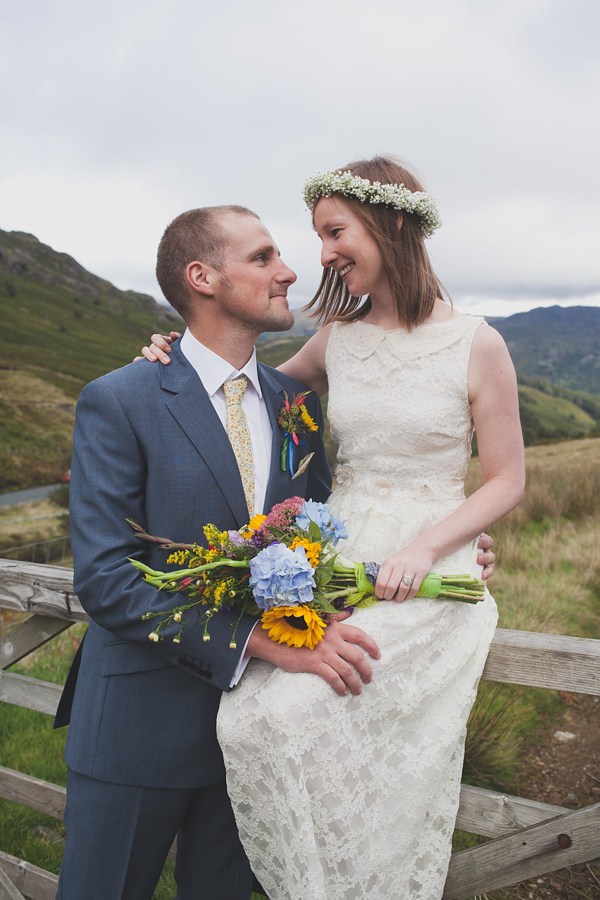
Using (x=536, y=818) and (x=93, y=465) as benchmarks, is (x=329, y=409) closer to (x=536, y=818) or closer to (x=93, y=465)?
(x=93, y=465)

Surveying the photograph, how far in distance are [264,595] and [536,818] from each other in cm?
158

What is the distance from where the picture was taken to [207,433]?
7.71 feet

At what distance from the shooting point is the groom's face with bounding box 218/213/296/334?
8.63ft

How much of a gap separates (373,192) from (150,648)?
2142 mm

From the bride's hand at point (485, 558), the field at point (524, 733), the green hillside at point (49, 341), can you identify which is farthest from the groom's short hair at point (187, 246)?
the green hillside at point (49, 341)

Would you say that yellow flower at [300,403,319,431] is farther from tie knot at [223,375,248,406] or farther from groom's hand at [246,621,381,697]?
groom's hand at [246,621,381,697]

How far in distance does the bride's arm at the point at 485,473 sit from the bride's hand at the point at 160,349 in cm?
126

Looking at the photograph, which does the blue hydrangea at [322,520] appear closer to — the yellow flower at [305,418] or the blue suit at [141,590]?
the blue suit at [141,590]

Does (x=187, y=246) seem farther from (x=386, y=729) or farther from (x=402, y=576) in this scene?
(x=386, y=729)

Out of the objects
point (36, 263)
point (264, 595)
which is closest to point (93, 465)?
point (264, 595)

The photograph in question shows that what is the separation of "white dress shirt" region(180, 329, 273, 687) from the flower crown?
855 mm

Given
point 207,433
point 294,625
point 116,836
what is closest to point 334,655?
point 294,625

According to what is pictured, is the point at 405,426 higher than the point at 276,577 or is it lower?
higher

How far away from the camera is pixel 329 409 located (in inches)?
118
